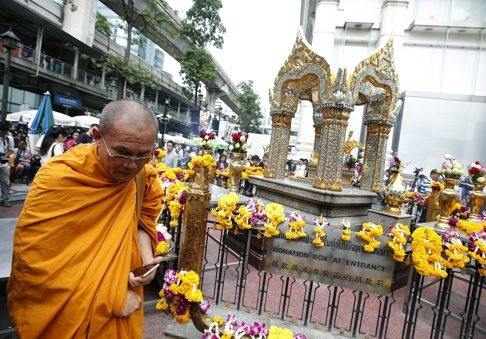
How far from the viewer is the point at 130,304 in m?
1.66

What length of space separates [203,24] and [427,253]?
80.5ft

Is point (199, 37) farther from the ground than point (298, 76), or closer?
farther from the ground

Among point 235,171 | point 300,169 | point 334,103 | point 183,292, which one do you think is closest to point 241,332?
point 183,292

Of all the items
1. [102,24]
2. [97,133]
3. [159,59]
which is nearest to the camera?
[97,133]

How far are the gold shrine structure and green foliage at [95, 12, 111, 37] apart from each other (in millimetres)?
24552

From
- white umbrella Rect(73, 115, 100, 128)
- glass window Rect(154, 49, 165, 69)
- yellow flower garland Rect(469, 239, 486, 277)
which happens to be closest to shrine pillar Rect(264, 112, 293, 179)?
yellow flower garland Rect(469, 239, 486, 277)

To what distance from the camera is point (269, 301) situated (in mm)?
3951

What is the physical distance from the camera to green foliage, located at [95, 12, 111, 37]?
25.2 meters

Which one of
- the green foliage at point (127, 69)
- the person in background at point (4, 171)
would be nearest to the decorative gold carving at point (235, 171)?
the person in background at point (4, 171)

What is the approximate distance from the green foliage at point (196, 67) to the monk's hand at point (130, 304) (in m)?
23.3

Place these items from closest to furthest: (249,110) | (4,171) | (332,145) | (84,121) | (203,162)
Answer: (203,162) < (332,145) < (4,171) < (84,121) < (249,110)

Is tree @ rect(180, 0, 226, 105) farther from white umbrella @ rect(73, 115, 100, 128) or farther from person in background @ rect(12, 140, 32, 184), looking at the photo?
person in background @ rect(12, 140, 32, 184)

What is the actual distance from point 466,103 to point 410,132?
289cm

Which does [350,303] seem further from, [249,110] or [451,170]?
[249,110]
